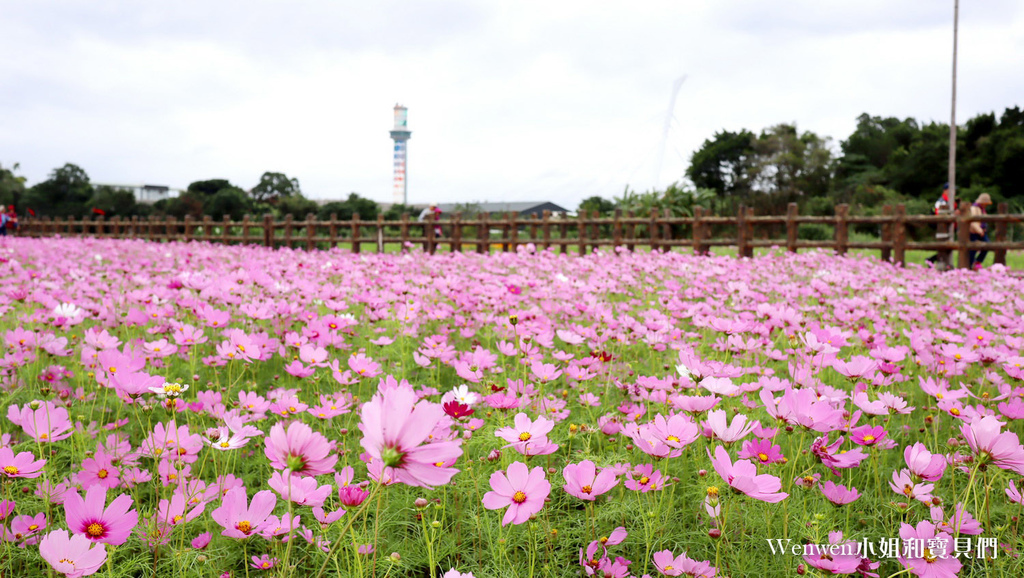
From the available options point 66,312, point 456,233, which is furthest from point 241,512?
point 456,233

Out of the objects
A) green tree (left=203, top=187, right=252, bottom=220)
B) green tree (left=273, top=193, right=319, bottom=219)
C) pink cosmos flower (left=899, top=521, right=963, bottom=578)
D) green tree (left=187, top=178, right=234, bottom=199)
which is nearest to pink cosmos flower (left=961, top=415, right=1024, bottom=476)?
pink cosmos flower (left=899, top=521, right=963, bottom=578)

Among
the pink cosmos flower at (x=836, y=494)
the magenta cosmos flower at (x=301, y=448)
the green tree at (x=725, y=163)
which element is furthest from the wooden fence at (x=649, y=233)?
the green tree at (x=725, y=163)

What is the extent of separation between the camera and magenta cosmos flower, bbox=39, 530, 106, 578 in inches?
31.8

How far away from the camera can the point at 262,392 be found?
232 centimetres

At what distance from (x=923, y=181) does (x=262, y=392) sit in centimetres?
3046

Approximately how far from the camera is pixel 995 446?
941 millimetres

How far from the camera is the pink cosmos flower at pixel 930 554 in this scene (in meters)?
0.93

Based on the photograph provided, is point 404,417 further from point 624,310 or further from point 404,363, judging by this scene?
point 624,310

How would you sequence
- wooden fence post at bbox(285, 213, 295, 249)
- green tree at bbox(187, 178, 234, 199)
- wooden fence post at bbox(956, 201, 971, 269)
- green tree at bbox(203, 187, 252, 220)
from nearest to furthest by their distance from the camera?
wooden fence post at bbox(956, 201, 971, 269), wooden fence post at bbox(285, 213, 295, 249), green tree at bbox(203, 187, 252, 220), green tree at bbox(187, 178, 234, 199)

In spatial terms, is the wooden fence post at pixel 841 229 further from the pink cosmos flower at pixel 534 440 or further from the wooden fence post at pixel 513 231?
the pink cosmos flower at pixel 534 440

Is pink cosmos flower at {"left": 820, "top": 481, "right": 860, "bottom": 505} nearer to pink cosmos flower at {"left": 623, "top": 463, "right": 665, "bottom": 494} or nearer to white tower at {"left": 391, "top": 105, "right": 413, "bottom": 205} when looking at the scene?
pink cosmos flower at {"left": 623, "top": 463, "right": 665, "bottom": 494}

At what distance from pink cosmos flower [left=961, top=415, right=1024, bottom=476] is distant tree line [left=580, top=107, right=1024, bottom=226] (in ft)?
50.5

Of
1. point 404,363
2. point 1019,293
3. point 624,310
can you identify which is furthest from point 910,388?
point 1019,293

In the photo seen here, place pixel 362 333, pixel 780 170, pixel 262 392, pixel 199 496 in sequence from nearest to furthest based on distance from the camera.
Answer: pixel 199 496, pixel 262 392, pixel 362 333, pixel 780 170
